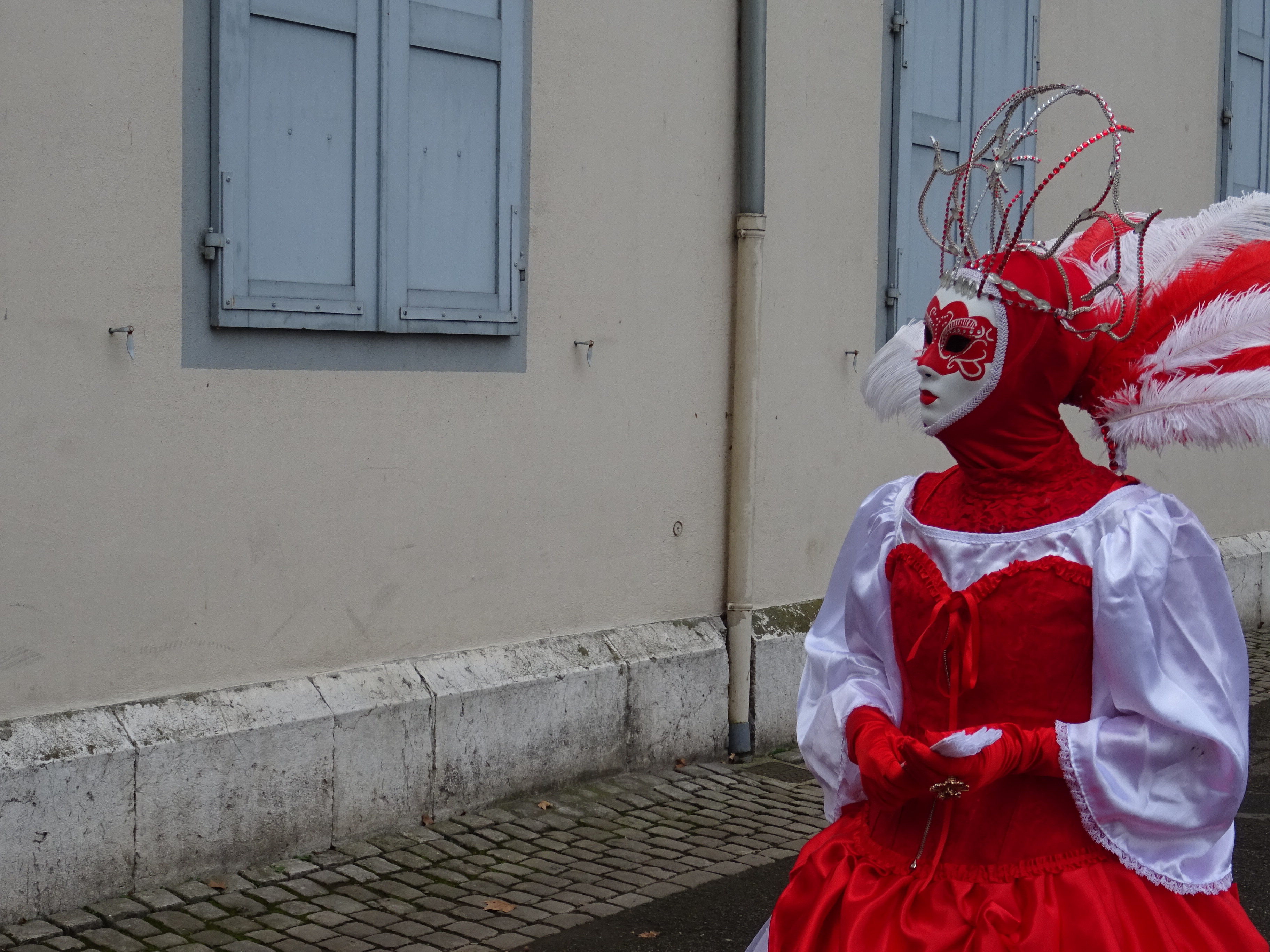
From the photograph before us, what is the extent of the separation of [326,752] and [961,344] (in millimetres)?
3181

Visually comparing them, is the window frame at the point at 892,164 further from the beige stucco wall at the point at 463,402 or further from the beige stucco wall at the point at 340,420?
the beige stucco wall at the point at 340,420

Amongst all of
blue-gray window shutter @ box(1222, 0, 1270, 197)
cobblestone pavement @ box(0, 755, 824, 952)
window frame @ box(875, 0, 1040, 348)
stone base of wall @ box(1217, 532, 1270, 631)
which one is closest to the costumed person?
cobblestone pavement @ box(0, 755, 824, 952)

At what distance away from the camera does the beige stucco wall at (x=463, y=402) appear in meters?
4.59

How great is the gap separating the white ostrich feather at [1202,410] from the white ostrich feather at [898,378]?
1.41 ft

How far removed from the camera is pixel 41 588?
15.0 feet

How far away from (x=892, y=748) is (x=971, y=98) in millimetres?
6129

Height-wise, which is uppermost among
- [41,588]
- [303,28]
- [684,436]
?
[303,28]

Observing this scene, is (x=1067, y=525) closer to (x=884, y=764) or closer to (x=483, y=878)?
(x=884, y=764)

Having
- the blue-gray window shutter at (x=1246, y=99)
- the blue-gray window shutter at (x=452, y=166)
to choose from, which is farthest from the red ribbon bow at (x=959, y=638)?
the blue-gray window shutter at (x=1246, y=99)

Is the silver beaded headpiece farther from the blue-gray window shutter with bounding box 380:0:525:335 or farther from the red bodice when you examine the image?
the blue-gray window shutter with bounding box 380:0:525:335

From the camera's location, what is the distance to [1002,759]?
2416 millimetres

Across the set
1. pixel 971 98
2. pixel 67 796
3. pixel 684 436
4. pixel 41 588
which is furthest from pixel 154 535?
pixel 971 98

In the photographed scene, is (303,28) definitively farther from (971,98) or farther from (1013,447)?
(971,98)

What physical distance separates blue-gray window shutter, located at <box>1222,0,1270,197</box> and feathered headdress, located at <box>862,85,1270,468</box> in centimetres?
813
